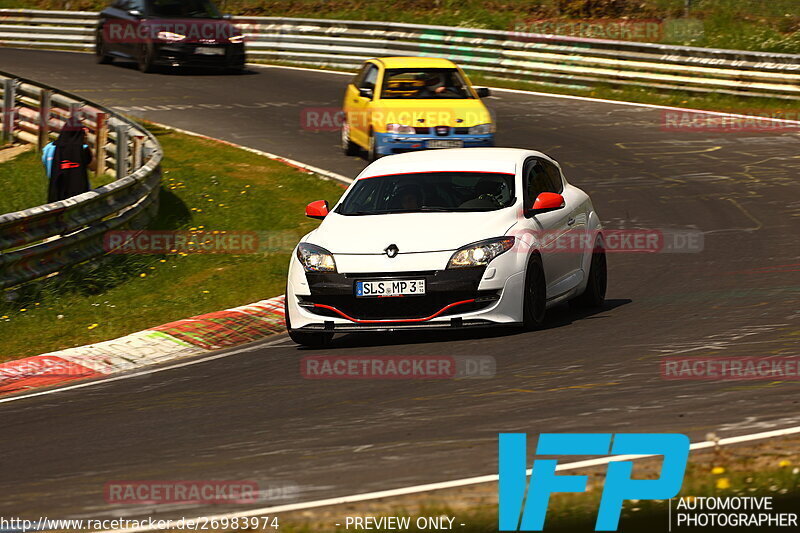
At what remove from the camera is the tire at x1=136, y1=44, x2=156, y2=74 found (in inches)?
1206

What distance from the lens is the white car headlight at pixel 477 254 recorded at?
386 inches

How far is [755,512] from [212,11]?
89.6 feet

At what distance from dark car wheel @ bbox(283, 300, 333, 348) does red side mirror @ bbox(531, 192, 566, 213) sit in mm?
1962

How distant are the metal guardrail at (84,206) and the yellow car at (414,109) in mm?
3418

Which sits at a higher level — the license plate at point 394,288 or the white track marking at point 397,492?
the white track marking at point 397,492

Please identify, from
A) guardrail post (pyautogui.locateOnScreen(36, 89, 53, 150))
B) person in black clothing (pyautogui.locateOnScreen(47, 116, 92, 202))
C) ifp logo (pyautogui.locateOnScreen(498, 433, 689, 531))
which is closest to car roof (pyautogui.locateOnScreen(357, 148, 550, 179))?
ifp logo (pyautogui.locateOnScreen(498, 433, 689, 531))

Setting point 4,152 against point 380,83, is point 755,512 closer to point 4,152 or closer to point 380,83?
point 380,83

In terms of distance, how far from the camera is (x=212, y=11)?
30.9m

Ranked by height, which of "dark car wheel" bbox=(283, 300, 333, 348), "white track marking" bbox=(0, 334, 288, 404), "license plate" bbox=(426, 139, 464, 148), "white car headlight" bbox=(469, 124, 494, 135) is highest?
"white car headlight" bbox=(469, 124, 494, 135)

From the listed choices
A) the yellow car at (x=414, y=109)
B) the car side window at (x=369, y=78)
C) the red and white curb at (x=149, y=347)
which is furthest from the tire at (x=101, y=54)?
the red and white curb at (x=149, y=347)

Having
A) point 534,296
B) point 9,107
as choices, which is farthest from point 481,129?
point 9,107

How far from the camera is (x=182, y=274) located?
14352 mm

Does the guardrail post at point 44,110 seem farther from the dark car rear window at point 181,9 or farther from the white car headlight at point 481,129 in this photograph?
the dark car rear window at point 181,9

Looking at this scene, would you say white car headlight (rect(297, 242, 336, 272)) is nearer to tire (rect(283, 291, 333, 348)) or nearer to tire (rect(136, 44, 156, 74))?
tire (rect(283, 291, 333, 348))
